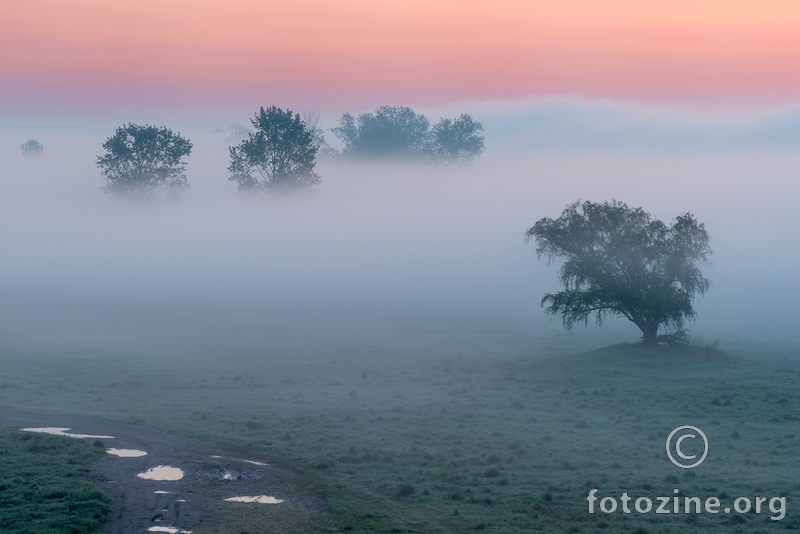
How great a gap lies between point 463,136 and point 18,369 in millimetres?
106887

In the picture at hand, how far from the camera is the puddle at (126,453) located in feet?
87.7

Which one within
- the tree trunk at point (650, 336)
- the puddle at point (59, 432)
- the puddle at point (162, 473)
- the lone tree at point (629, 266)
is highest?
the lone tree at point (629, 266)

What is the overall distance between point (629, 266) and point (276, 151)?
6295cm

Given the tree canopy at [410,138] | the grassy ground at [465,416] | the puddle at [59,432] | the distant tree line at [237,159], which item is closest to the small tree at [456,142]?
the tree canopy at [410,138]

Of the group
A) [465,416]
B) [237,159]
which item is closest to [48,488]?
[465,416]

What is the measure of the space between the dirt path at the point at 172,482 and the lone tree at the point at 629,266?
36284 mm

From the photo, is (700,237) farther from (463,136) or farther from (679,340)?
(463,136)

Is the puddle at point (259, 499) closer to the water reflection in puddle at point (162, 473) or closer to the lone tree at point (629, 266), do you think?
the water reflection in puddle at point (162, 473)

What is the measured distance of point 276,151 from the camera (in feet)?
360

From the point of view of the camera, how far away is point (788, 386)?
4350cm

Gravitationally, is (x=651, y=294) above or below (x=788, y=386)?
above

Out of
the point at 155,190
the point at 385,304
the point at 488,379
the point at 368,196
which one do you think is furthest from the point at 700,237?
the point at 368,196

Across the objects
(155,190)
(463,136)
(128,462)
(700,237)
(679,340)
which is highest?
(463,136)

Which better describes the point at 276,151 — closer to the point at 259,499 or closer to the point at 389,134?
the point at 389,134
